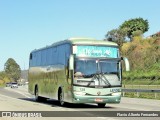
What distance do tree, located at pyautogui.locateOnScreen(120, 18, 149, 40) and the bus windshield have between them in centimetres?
10622

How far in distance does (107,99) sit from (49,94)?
5677mm

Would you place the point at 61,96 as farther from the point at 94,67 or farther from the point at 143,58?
the point at 143,58

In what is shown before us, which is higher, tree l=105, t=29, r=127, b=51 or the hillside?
tree l=105, t=29, r=127, b=51

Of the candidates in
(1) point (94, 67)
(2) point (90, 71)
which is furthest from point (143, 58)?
(2) point (90, 71)

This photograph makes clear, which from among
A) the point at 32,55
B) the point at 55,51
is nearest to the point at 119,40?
the point at 32,55

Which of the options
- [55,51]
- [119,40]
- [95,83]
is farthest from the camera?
[119,40]

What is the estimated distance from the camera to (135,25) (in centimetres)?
13250

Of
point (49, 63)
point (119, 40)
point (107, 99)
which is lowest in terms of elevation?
point (107, 99)

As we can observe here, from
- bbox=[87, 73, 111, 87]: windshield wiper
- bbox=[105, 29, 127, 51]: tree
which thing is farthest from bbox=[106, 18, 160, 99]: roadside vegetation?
bbox=[87, 73, 111, 87]: windshield wiper

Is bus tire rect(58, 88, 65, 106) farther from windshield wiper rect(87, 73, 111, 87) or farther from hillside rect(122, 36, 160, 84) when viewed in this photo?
hillside rect(122, 36, 160, 84)

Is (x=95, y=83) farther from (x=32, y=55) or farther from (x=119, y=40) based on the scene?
(x=119, y=40)

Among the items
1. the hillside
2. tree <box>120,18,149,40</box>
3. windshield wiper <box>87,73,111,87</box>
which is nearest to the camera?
windshield wiper <box>87,73,111,87</box>

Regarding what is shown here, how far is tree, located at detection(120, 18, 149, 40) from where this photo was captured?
13155 centimetres

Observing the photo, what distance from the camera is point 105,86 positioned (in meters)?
23.4
